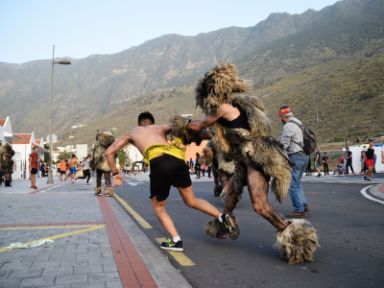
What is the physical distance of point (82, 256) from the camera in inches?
194

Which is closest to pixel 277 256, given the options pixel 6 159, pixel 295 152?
pixel 295 152

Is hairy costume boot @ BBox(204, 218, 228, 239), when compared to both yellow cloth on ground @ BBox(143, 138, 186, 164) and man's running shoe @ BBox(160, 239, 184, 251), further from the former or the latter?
yellow cloth on ground @ BBox(143, 138, 186, 164)

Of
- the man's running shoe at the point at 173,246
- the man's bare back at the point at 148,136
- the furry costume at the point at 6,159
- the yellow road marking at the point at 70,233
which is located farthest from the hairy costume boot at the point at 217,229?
the furry costume at the point at 6,159

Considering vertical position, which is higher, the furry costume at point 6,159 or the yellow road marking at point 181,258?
the furry costume at point 6,159

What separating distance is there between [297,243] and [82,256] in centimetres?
224

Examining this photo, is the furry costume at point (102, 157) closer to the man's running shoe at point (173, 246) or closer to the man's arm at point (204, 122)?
the man's running shoe at point (173, 246)

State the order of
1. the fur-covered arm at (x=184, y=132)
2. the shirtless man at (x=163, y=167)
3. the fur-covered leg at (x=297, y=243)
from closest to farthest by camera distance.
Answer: the fur-covered leg at (x=297, y=243)
the shirtless man at (x=163, y=167)
the fur-covered arm at (x=184, y=132)

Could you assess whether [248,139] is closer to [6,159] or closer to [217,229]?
[217,229]

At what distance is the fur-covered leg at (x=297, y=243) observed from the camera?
4.47 m

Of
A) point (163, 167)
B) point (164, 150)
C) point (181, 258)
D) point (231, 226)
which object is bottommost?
point (181, 258)

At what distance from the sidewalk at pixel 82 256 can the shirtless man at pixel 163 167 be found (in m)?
0.54

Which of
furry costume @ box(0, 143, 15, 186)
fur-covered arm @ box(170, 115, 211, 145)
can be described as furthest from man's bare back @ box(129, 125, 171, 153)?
furry costume @ box(0, 143, 15, 186)

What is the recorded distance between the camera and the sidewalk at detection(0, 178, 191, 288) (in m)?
3.97

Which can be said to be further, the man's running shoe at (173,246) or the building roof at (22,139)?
the building roof at (22,139)
